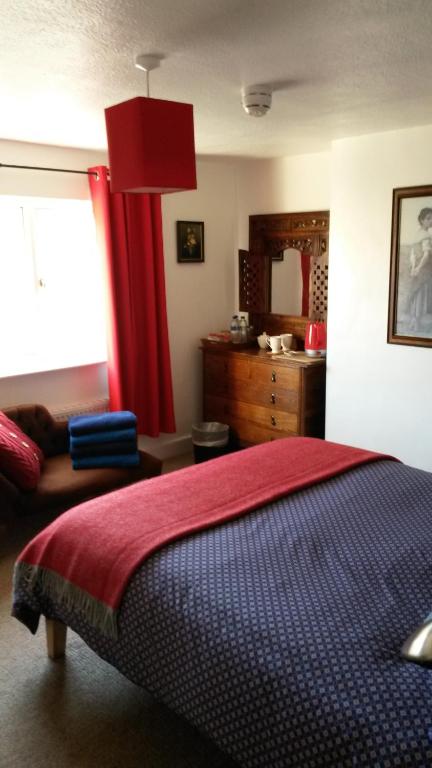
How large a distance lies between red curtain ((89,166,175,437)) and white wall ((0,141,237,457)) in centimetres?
19

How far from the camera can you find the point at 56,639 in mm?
2434

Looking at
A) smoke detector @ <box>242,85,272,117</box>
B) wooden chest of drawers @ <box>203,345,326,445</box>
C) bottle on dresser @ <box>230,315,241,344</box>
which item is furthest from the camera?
→ bottle on dresser @ <box>230,315,241,344</box>

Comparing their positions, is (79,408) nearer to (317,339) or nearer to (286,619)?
(317,339)

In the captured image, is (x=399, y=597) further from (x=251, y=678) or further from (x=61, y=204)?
(x=61, y=204)

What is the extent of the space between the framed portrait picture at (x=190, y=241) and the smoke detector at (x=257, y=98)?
201 cm

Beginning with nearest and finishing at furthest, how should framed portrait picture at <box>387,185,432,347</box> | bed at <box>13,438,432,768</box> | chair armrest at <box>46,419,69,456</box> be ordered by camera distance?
bed at <box>13,438,432,768</box> → framed portrait picture at <box>387,185,432,347</box> → chair armrest at <box>46,419,69,456</box>

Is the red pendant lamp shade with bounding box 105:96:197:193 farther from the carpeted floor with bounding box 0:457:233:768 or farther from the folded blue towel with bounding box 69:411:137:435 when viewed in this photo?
the carpeted floor with bounding box 0:457:233:768

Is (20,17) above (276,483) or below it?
above

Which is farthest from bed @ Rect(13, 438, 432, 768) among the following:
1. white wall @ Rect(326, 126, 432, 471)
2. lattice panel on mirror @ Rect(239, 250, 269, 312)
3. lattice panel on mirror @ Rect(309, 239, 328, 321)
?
lattice panel on mirror @ Rect(239, 250, 269, 312)

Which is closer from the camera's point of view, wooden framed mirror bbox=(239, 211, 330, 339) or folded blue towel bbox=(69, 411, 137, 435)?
folded blue towel bbox=(69, 411, 137, 435)

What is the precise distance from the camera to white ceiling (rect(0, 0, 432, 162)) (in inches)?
70.9

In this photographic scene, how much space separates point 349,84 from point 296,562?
6.42 ft

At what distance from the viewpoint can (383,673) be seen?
56.4 inches

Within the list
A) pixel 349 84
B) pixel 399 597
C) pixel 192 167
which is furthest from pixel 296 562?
pixel 349 84
